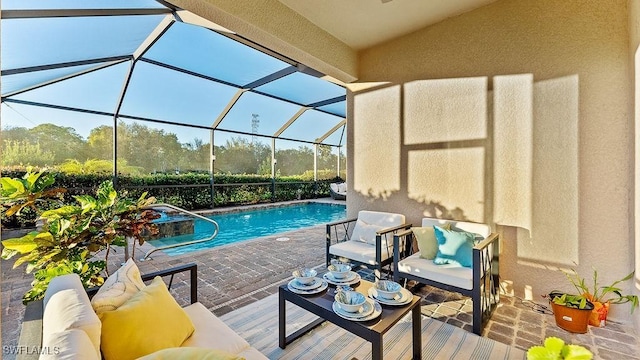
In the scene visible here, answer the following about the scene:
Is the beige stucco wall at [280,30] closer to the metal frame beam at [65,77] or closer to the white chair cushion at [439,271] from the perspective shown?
the white chair cushion at [439,271]

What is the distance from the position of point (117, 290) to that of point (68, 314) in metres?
0.39

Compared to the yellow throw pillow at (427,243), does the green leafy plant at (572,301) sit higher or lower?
lower

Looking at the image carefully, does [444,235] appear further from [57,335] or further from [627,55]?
[57,335]

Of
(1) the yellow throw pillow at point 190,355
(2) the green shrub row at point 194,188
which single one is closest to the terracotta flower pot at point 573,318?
(1) the yellow throw pillow at point 190,355

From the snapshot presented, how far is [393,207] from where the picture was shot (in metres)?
4.80

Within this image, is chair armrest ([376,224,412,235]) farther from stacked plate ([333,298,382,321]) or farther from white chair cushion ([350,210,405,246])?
stacked plate ([333,298,382,321])

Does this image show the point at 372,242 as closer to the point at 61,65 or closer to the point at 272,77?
the point at 272,77

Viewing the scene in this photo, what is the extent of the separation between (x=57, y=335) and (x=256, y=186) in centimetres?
1225

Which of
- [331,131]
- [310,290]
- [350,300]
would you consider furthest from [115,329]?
[331,131]

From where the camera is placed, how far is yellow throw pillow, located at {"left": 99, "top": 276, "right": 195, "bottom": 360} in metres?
1.60

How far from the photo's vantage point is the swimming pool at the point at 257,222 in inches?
307

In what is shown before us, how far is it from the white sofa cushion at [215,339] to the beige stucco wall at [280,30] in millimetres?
3035

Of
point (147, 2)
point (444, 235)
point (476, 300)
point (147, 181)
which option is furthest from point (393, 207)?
point (147, 181)

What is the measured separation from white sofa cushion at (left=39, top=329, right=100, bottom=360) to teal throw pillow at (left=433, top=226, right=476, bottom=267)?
3273 mm
